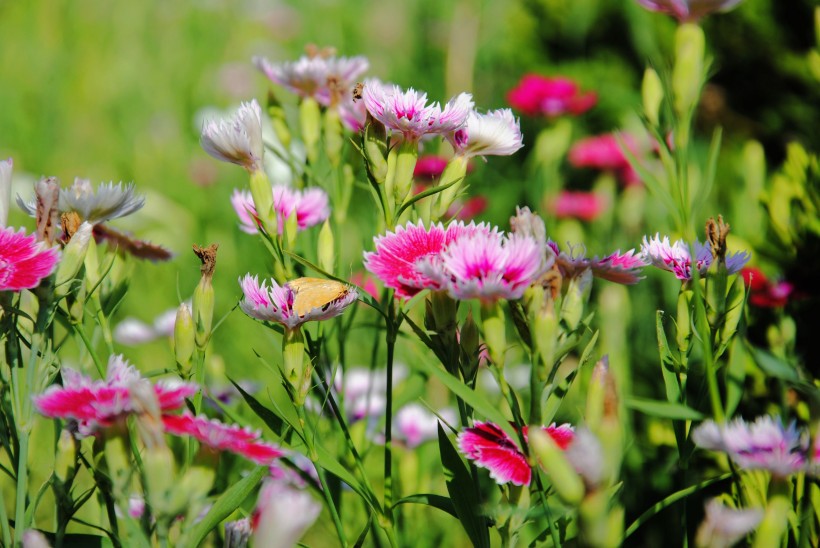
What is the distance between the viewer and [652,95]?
2.68 feet

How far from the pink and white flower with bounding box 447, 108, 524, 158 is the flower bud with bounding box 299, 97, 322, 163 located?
10.4 inches

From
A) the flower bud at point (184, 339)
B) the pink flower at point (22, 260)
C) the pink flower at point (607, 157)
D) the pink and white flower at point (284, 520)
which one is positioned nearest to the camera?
the pink and white flower at point (284, 520)

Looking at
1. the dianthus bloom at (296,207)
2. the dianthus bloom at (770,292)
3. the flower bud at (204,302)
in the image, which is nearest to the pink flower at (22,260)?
the flower bud at (204,302)

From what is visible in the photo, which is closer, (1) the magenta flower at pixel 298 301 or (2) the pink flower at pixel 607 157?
(1) the magenta flower at pixel 298 301

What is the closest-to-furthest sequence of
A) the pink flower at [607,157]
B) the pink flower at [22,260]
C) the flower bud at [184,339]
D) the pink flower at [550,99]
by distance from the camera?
1. the pink flower at [22,260]
2. the flower bud at [184,339]
3. the pink flower at [550,99]
4. the pink flower at [607,157]

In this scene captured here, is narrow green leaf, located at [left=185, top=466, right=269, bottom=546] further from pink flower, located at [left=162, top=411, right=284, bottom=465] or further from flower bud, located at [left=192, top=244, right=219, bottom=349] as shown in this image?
flower bud, located at [left=192, top=244, right=219, bottom=349]

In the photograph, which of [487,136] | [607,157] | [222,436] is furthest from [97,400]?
[607,157]

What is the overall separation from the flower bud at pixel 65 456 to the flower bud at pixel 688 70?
64 cm

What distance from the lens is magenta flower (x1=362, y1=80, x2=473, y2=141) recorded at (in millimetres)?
740

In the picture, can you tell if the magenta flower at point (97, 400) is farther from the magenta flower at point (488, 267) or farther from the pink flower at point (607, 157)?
the pink flower at point (607, 157)

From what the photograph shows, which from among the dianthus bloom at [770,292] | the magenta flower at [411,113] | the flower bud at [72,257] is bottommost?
the dianthus bloom at [770,292]

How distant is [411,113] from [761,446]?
420 millimetres

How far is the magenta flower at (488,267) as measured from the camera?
2.02 feet

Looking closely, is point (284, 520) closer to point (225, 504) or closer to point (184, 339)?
point (225, 504)
